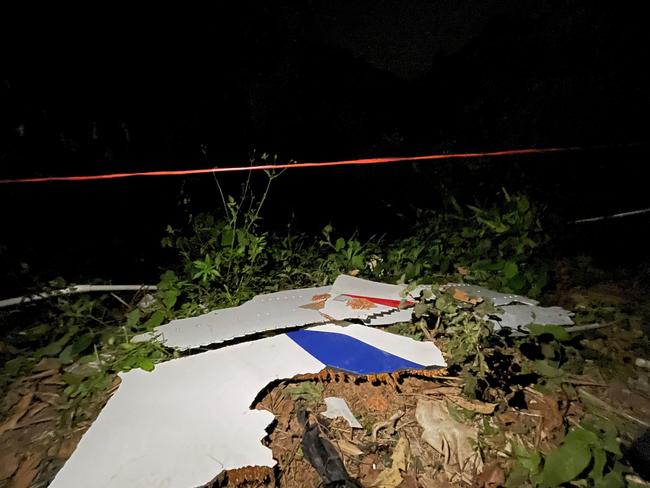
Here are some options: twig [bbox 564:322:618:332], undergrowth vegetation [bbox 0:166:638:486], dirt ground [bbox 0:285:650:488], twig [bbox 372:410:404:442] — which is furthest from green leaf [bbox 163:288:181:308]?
twig [bbox 564:322:618:332]

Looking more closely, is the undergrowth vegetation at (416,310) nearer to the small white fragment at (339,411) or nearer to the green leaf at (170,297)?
the green leaf at (170,297)

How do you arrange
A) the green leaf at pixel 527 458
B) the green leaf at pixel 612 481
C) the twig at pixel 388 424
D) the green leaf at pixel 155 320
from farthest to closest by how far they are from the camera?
the green leaf at pixel 155 320, the twig at pixel 388 424, the green leaf at pixel 527 458, the green leaf at pixel 612 481

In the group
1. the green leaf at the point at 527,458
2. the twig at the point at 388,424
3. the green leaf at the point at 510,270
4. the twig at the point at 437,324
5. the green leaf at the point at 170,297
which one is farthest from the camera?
the green leaf at the point at 510,270

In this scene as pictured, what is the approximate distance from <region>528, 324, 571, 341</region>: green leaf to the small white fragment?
123 cm

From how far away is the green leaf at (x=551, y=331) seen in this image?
80.3 inches

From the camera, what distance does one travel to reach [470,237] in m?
3.23

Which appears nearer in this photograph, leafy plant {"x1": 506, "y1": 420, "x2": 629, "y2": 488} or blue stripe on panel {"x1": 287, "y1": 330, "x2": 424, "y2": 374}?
leafy plant {"x1": 506, "y1": 420, "x2": 629, "y2": 488}

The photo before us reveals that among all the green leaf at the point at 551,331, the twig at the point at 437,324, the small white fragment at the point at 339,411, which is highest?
the green leaf at the point at 551,331

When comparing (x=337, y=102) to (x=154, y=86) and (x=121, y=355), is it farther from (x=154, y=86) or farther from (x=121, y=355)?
(x=121, y=355)

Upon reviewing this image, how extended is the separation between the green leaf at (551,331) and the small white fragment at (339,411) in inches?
48.5

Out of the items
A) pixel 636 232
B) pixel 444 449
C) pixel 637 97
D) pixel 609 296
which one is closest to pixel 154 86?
pixel 444 449

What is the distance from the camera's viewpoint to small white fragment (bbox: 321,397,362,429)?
5.34ft

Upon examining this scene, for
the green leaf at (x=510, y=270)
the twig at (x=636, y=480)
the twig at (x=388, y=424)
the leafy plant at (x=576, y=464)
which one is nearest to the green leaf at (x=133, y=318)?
the twig at (x=388, y=424)

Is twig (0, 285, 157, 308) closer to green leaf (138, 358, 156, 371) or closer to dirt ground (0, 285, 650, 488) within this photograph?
dirt ground (0, 285, 650, 488)
